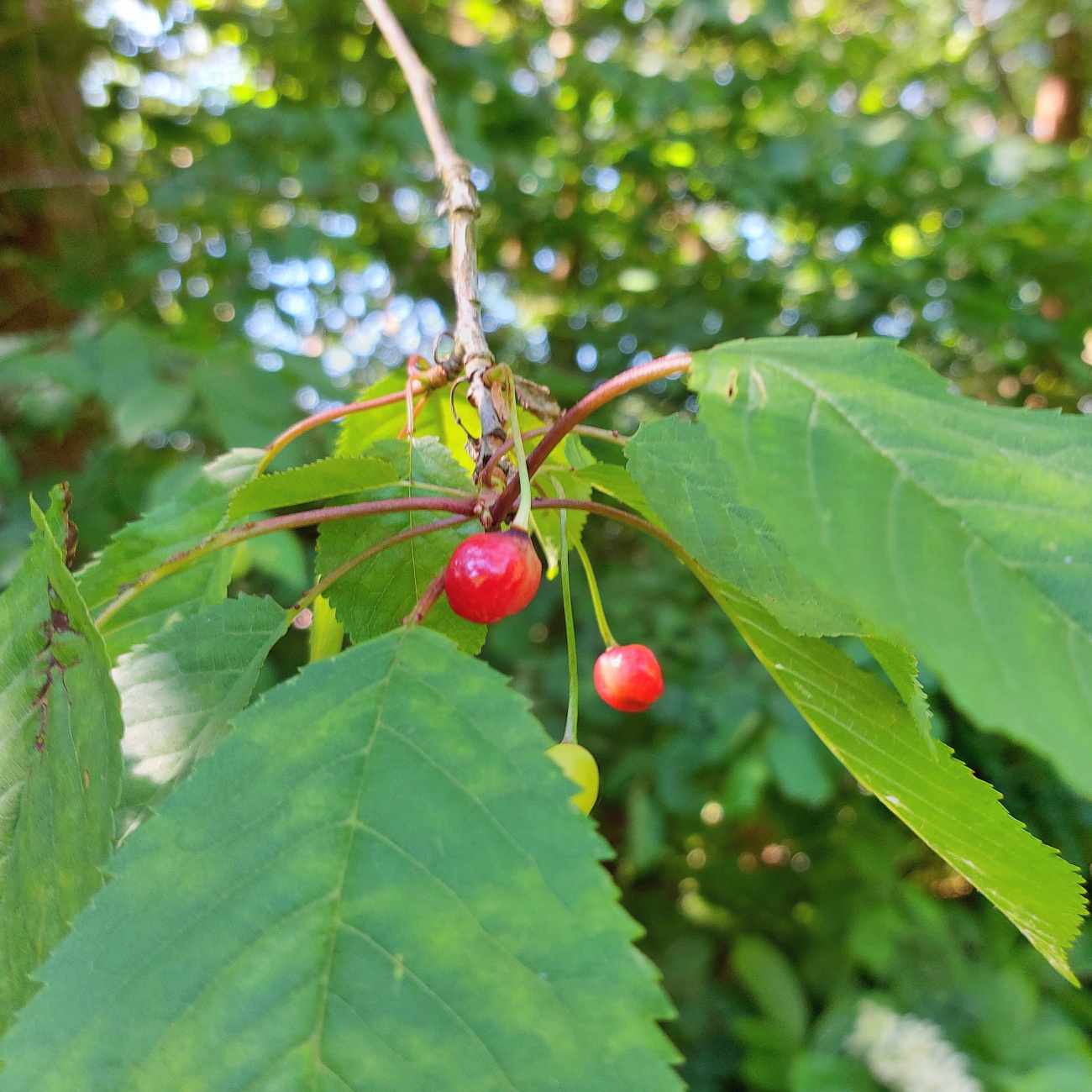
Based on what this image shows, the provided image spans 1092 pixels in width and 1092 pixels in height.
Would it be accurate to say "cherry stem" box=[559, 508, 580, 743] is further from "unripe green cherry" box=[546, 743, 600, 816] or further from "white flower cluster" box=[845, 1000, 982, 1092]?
"white flower cluster" box=[845, 1000, 982, 1092]

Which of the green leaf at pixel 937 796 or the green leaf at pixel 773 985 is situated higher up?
the green leaf at pixel 937 796

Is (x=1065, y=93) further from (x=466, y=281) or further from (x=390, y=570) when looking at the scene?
(x=390, y=570)

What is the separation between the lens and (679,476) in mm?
712

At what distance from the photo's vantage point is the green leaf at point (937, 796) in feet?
2.30

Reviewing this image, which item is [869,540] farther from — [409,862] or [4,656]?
[4,656]

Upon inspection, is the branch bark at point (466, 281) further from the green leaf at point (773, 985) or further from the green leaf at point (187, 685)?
the green leaf at point (773, 985)

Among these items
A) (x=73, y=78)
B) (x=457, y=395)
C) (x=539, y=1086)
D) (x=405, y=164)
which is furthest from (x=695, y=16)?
(x=539, y=1086)

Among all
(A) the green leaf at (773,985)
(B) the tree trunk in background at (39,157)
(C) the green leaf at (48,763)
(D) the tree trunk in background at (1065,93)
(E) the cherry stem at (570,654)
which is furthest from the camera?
(D) the tree trunk in background at (1065,93)

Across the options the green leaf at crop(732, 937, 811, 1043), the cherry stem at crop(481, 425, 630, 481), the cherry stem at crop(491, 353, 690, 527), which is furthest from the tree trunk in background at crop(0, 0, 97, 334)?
the green leaf at crop(732, 937, 811, 1043)

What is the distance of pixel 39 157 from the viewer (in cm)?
387

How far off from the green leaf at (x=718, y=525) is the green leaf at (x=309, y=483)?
0.23 m

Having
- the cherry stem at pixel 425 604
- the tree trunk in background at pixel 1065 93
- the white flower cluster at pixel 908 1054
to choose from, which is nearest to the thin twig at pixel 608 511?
the cherry stem at pixel 425 604

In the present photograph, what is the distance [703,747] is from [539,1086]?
2386 millimetres

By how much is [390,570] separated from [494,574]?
19 cm
